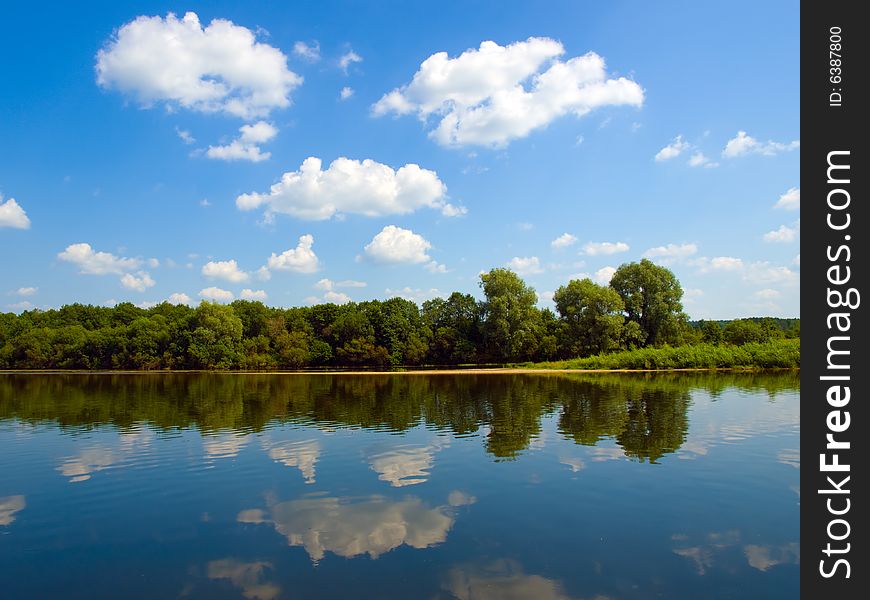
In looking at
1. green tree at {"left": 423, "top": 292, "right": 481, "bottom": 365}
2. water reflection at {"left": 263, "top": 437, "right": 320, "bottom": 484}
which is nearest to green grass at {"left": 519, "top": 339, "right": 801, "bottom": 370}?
green tree at {"left": 423, "top": 292, "right": 481, "bottom": 365}

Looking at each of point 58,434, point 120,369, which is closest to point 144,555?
point 58,434

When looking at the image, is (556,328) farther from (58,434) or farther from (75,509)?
(75,509)

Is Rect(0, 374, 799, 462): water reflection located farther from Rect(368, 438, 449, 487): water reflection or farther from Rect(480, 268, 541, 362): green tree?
Rect(480, 268, 541, 362): green tree

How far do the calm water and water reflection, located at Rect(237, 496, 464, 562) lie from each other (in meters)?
0.08

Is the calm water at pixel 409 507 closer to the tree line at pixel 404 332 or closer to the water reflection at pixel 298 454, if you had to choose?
the water reflection at pixel 298 454

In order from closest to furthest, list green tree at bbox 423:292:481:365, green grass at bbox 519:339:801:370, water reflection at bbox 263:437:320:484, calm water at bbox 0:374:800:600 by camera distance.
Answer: calm water at bbox 0:374:800:600 < water reflection at bbox 263:437:320:484 < green grass at bbox 519:339:801:370 < green tree at bbox 423:292:481:365

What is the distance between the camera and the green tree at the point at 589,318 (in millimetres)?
89188

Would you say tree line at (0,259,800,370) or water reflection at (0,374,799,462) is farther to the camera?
tree line at (0,259,800,370)

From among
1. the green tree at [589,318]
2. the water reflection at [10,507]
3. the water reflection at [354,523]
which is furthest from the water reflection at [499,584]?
the green tree at [589,318]

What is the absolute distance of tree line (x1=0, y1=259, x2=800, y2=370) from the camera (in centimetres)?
9294

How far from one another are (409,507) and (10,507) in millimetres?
11931

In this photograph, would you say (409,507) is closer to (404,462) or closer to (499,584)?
(499,584)
